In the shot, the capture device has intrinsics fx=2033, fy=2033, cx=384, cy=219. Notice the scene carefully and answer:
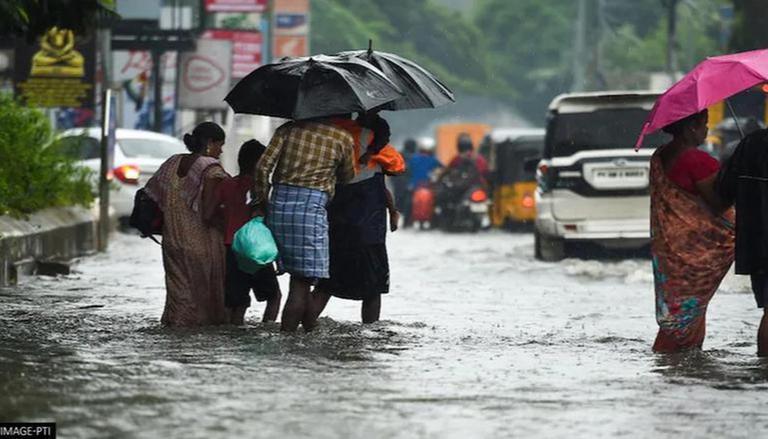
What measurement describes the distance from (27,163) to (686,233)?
9.11 metres

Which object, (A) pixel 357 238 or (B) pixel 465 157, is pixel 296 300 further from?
(B) pixel 465 157

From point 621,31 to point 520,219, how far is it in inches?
2951

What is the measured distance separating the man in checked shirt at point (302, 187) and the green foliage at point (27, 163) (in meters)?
5.71

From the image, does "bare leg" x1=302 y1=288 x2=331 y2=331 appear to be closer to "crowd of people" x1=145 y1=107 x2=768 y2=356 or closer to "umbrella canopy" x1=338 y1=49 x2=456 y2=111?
"crowd of people" x1=145 y1=107 x2=768 y2=356

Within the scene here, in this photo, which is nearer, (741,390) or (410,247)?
(741,390)

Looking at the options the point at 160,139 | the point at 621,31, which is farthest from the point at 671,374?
the point at 621,31

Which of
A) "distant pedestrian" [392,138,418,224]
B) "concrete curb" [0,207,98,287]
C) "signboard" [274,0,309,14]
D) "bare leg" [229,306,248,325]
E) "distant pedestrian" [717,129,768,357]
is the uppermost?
"signboard" [274,0,309,14]

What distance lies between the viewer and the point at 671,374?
966cm

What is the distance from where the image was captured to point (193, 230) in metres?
11.9

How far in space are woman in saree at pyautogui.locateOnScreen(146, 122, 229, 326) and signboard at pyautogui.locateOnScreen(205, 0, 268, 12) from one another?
31.5 m

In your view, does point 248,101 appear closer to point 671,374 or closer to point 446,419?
point 671,374

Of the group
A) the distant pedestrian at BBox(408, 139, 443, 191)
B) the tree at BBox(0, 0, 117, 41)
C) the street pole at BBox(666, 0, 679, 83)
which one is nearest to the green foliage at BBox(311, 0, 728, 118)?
the street pole at BBox(666, 0, 679, 83)

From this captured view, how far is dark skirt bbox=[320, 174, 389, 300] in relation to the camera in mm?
11781

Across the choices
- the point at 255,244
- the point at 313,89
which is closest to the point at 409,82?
the point at 313,89
